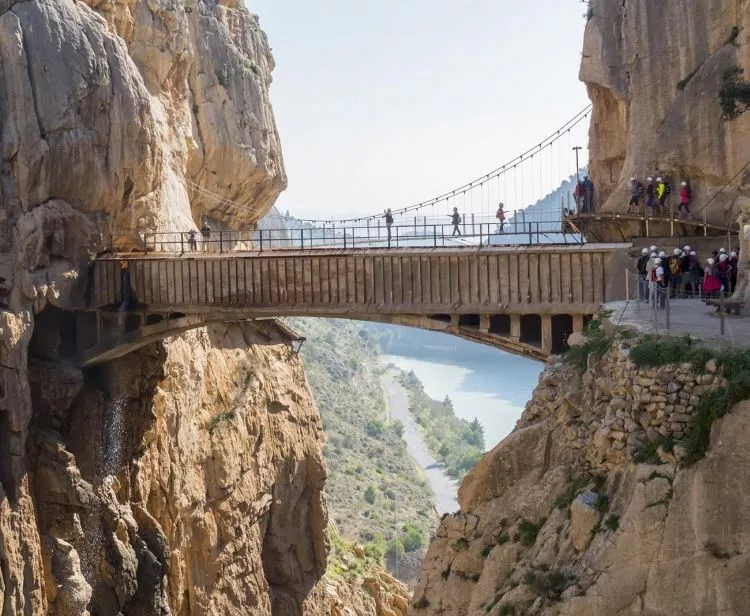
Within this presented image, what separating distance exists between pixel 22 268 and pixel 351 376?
89.2m

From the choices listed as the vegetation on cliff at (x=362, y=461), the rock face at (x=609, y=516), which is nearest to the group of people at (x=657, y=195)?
the rock face at (x=609, y=516)

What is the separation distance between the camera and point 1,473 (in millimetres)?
22453

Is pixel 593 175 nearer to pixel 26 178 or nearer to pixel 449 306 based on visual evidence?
pixel 449 306

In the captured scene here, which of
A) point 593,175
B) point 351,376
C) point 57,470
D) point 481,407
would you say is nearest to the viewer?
point 57,470

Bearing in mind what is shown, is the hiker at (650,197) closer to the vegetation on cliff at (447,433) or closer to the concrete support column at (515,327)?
the concrete support column at (515,327)

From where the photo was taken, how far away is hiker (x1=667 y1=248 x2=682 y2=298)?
59.2 feet

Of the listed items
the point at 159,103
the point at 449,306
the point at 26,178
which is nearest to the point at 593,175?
the point at 449,306

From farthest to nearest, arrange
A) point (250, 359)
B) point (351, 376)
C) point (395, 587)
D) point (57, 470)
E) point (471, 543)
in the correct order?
point (351, 376) → point (395, 587) → point (250, 359) → point (57, 470) → point (471, 543)

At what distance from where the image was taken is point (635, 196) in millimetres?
22266

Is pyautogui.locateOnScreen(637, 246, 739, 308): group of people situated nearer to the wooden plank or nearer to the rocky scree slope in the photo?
the wooden plank

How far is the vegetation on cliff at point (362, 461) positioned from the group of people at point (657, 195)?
27197mm

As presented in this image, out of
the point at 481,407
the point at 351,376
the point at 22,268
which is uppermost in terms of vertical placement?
the point at 22,268

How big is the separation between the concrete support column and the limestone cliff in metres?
4.52

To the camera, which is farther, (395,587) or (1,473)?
(395,587)
